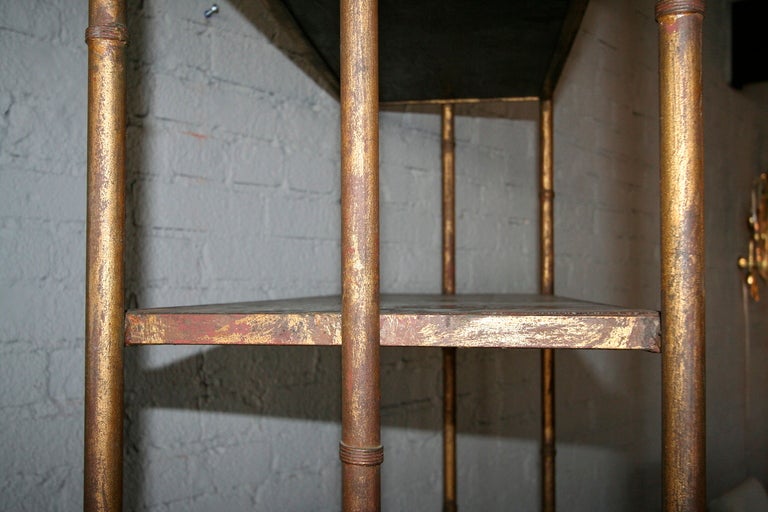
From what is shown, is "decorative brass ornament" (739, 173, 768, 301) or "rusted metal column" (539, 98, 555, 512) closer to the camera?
"rusted metal column" (539, 98, 555, 512)

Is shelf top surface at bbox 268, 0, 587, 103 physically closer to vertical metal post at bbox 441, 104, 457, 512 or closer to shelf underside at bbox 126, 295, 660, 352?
vertical metal post at bbox 441, 104, 457, 512

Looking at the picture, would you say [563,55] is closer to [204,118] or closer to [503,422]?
[204,118]

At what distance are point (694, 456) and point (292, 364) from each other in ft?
2.97

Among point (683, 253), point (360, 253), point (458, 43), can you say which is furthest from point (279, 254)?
point (683, 253)

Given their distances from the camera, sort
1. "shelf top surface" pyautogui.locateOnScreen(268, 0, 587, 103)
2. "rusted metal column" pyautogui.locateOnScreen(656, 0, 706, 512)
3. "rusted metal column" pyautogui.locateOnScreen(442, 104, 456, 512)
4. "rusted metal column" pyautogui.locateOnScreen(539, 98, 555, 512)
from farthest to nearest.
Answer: "rusted metal column" pyautogui.locateOnScreen(442, 104, 456, 512) < "rusted metal column" pyautogui.locateOnScreen(539, 98, 555, 512) < "shelf top surface" pyautogui.locateOnScreen(268, 0, 587, 103) < "rusted metal column" pyautogui.locateOnScreen(656, 0, 706, 512)

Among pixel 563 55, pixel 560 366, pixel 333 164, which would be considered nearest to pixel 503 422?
pixel 560 366

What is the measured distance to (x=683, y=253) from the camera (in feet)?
2.52

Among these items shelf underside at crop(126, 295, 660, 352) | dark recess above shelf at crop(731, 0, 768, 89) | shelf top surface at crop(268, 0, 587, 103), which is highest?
dark recess above shelf at crop(731, 0, 768, 89)

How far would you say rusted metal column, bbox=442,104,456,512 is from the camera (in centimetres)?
168

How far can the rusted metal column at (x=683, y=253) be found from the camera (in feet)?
2.52

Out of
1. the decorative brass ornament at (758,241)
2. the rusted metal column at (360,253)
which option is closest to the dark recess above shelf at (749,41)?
the decorative brass ornament at (758,241)

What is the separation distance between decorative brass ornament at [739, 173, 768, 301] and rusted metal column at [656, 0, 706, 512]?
2.22 m

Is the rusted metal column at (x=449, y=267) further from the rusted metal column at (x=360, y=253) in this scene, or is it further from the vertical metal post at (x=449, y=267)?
the rusted metal column at (x=360, y=253)

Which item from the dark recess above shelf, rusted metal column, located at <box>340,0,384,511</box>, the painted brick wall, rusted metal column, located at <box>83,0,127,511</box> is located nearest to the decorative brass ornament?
the dark recess above shelf
